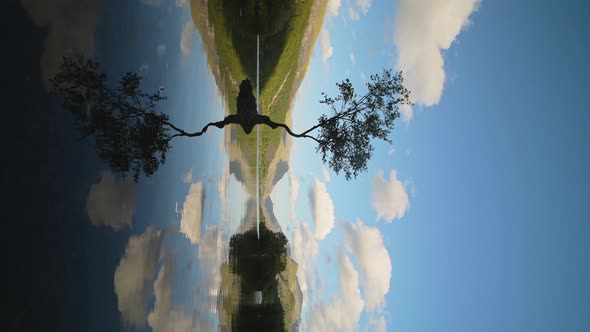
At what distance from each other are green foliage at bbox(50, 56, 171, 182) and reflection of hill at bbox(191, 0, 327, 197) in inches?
372

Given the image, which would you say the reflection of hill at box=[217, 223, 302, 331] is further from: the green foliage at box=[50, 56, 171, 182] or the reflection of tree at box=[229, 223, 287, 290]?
the green foliage at box=[50, 56, 171, 182]

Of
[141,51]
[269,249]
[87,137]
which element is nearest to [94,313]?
Result: [87,137]

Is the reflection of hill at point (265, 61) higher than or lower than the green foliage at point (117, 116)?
higher

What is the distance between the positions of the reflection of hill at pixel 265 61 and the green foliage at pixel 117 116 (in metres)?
9.44

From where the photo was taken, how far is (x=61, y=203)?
6.53 m

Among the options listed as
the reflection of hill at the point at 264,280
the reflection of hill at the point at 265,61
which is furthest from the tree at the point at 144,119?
the reflection of hill at the point at 264,280

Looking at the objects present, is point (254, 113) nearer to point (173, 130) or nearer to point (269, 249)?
point (173, 130)

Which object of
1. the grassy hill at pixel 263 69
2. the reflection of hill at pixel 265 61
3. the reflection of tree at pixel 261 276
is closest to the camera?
the reflection of hill at pixel 265 61

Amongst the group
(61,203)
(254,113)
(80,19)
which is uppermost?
(254,113)

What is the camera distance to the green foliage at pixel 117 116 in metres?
6.95

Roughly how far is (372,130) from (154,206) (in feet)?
44.1

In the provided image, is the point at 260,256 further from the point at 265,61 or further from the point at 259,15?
the point at 259,15

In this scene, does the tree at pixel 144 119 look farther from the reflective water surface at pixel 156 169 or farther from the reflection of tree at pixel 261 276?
the reflection of tree at pixel 261 276

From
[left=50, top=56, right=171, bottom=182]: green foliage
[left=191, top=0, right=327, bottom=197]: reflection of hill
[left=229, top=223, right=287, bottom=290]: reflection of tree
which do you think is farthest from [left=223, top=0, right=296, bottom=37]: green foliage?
[left=229, top=223, right=287, bottom=290]: reflection of tree
